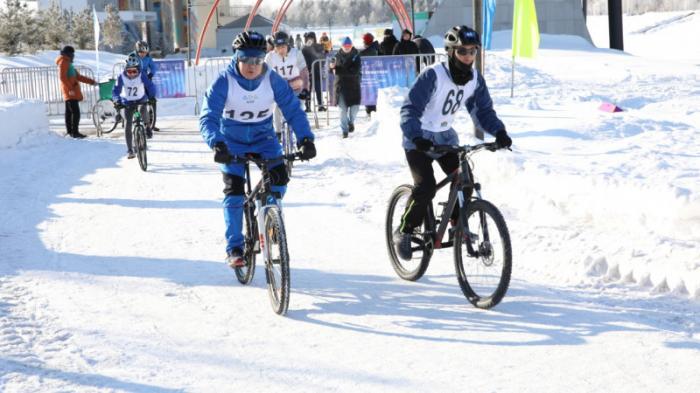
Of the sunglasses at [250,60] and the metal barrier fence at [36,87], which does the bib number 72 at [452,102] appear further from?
the metal barrier fence at [36,87]

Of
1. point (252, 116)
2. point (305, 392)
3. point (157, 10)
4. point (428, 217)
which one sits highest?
point (157, 10)

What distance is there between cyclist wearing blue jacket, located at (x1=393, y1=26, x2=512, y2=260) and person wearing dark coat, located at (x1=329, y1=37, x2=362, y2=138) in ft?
31.3

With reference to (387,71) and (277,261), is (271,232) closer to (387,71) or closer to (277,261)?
(277,261)

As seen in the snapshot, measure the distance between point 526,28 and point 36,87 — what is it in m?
15.0

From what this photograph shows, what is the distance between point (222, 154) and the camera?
5.91 m

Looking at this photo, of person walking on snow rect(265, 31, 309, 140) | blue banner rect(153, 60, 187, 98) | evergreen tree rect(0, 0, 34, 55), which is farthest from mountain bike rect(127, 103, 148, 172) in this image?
evergreen tree rect(0, 0, 34, 55)

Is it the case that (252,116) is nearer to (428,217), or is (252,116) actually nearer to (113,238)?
(428,217)

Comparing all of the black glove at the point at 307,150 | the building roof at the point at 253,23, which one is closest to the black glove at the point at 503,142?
the black glove at the point at 307,150

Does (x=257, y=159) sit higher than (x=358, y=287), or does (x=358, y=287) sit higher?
(x=257, y=159)

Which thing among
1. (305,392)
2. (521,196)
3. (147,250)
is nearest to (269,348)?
(305,392)

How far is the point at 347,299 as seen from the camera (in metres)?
6.48

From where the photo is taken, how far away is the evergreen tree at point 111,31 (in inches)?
1955

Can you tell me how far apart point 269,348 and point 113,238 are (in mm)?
3882

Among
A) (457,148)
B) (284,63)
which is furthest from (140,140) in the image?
(457,148)
